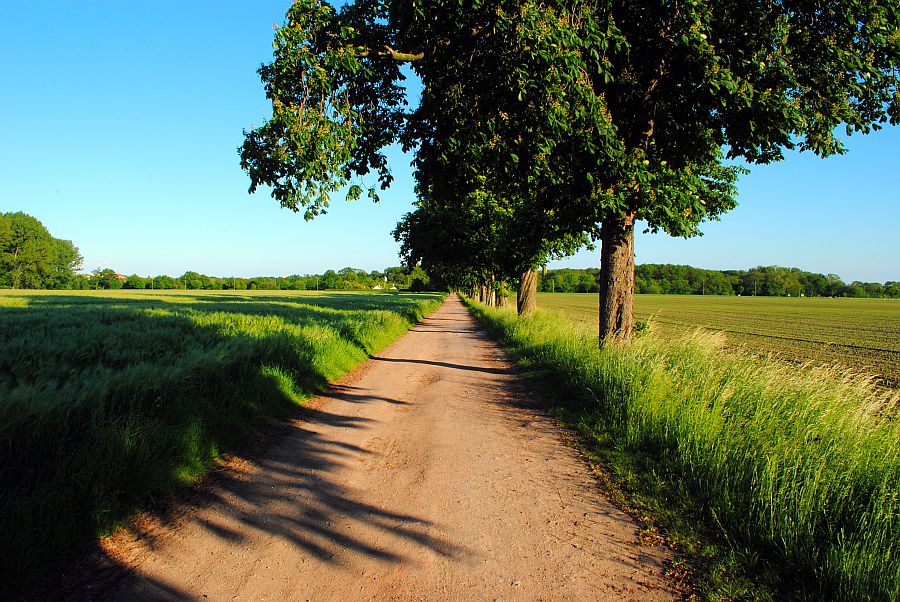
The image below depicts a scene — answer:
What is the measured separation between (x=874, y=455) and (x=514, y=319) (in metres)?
16.3

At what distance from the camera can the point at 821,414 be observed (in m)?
4.69

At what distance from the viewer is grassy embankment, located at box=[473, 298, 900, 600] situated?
2.86m

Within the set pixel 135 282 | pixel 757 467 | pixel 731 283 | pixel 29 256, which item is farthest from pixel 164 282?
pixel 731 283

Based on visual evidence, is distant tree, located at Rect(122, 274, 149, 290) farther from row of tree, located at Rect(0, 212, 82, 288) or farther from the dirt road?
the dirt road

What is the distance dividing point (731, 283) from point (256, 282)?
5818 inches

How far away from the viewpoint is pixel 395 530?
3557mm

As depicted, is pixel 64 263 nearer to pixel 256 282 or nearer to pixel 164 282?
pixel 164 282

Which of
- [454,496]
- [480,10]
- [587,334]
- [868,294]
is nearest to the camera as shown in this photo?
[454,496]

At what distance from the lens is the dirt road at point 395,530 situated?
287cm

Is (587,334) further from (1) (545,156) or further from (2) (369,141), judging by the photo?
(2) (369,141)

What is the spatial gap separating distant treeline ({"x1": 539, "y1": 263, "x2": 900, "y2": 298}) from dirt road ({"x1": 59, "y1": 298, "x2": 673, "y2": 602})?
5260 inches

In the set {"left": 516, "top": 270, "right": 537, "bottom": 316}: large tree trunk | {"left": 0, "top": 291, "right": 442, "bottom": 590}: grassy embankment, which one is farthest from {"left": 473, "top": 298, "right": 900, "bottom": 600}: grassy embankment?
{"left": 516, "top": 270, "right": 537, "bottom": 316}: large tree trunk

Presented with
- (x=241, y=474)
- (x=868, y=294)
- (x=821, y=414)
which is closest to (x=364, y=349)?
(x=241, y=474)

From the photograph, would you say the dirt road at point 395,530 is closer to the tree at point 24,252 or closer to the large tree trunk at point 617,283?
the large tree trunk at point 617,283
